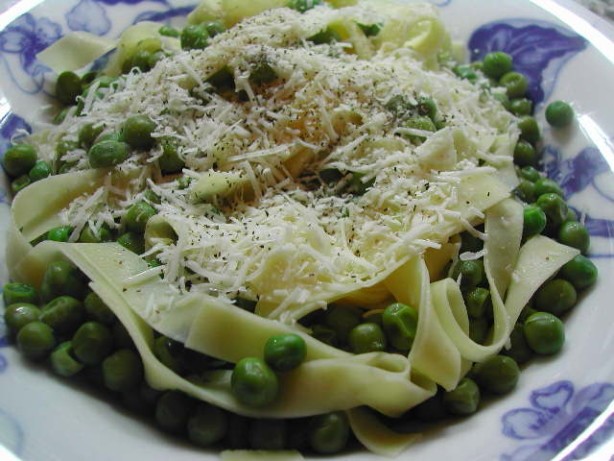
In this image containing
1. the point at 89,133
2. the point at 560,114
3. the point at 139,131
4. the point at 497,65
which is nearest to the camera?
the point at 139,131

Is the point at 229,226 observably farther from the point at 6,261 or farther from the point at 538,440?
the point at 538,440

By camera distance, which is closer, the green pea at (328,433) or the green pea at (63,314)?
the green pea at (328,433)

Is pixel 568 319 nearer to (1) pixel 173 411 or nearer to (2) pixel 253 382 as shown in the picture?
(2) pixel 253 382

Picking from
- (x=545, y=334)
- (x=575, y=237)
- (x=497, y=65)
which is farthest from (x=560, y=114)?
(x=545, y=334)

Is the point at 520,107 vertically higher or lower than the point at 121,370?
higher

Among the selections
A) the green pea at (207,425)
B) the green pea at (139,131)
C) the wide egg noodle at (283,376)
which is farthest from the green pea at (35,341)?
the green pea at (139,131)

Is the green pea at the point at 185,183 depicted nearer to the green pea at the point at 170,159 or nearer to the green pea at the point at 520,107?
the green pea at the point at 170,159
